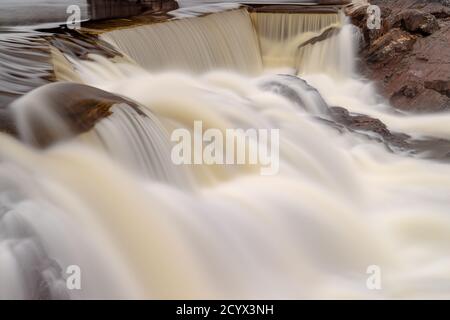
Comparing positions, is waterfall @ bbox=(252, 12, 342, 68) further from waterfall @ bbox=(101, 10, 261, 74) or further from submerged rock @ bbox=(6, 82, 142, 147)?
submerged rock @ bbox=(6, 82, 142, 147)

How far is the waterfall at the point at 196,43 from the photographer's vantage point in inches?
340

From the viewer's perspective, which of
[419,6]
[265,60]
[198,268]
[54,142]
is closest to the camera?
[198,268]

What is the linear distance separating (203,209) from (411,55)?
7.31 m

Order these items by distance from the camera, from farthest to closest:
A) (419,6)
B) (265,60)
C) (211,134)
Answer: (419,6) → (265,60) → (211,134)

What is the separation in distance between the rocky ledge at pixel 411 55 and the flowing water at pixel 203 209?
2535 millimetres

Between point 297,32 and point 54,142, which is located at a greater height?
point 297,32

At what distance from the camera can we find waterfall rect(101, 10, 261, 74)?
28.4ft

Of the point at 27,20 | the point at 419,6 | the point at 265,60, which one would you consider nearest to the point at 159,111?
the point at 27,20

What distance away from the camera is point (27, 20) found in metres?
9.62

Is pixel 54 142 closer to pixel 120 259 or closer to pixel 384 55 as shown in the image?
pixel 120 259

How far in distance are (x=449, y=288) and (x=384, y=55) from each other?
23.3 feet

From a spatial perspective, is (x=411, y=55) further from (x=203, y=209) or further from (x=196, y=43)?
(x=203, y=209)

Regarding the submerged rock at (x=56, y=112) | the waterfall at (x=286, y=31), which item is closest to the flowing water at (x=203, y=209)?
the submerged rock at (x=56, y=112)

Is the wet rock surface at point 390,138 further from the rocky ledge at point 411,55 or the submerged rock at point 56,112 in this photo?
the submerged rock at point 56,112
